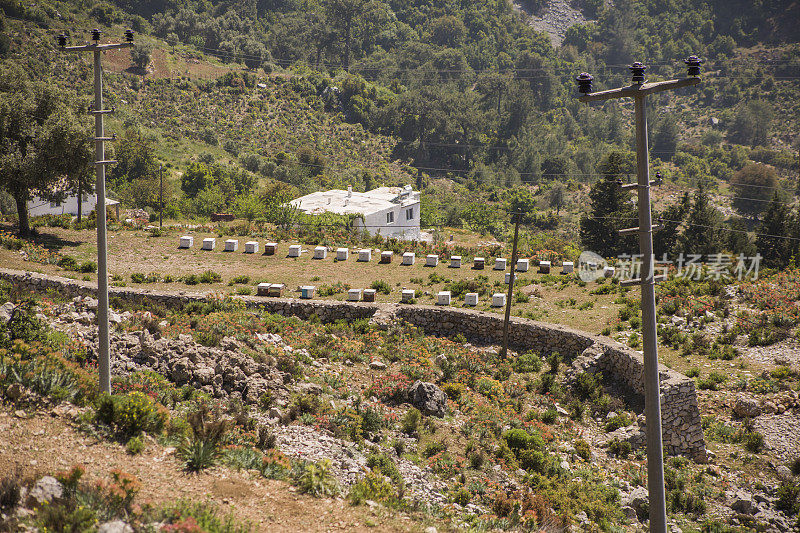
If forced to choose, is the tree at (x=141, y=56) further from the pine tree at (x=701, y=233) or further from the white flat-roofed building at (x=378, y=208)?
the pine tree at (x=701, y=233)

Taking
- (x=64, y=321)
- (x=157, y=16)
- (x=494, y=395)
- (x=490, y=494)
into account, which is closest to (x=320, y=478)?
(x=490, y=494)

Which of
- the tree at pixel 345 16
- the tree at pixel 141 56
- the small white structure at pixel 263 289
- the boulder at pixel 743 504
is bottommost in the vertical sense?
the boulder at pixel 743 504

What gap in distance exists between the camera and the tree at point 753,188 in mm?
106412

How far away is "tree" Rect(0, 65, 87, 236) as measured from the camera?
35312mm

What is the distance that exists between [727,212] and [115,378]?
108416mm

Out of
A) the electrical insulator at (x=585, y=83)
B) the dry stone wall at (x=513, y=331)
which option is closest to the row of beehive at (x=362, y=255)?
the dry stone wall at (x=513, y=331)

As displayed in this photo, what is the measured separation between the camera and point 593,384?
26.5m

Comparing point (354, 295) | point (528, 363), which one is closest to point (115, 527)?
point (528, 363)

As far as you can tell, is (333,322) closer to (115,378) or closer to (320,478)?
(115,378)

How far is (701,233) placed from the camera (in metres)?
54.5

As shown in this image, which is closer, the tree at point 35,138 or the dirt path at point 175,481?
the dirt path at point 175,481

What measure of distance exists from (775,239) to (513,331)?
32.6m

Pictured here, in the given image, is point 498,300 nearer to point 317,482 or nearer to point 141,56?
point 317,482

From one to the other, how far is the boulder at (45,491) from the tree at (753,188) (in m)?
113
